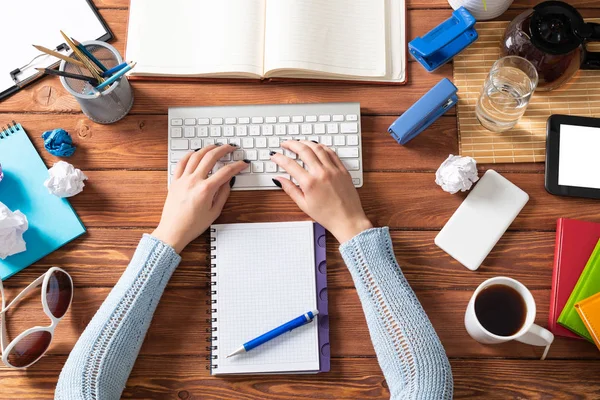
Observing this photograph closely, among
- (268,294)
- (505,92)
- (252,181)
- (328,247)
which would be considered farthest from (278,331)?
(505,92)

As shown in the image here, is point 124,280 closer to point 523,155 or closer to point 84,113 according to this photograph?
point 84,113

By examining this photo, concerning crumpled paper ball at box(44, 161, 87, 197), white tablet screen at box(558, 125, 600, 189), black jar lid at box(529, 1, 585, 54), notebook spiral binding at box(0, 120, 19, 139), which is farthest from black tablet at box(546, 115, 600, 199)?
notebook spiral binding at box(0, 120, 19, 139)

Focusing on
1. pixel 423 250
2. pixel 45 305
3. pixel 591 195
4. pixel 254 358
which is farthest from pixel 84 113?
pixel 591 195

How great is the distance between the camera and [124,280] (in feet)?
2.96

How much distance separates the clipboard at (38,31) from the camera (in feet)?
3.31

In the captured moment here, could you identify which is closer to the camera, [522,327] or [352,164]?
[522,327]

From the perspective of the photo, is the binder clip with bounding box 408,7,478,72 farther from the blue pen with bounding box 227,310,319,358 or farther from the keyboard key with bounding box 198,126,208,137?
the blue pen with bounding box 227,310,319,358

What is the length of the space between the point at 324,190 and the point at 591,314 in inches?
19.3

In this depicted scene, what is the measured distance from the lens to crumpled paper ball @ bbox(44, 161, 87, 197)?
936 millimetres

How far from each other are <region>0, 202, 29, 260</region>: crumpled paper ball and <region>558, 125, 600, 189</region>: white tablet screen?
3.21 ft

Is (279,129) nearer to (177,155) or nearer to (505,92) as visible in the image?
(177,155)

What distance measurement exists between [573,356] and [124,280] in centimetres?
80

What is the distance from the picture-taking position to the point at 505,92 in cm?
97

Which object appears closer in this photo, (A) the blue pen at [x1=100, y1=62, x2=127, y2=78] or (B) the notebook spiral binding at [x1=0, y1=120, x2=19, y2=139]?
(A) the blue pen at [x1=100, y1=62, x2=127, y2=78]
